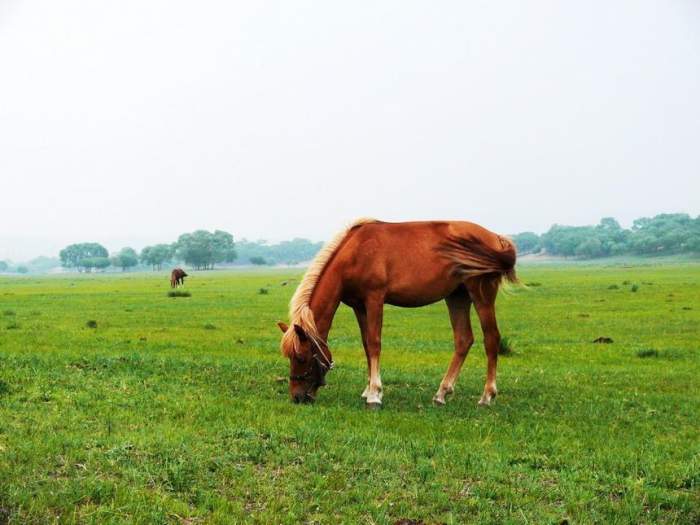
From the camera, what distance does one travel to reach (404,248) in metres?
9.59

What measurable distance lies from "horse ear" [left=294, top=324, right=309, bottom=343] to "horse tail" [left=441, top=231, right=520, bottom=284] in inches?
94.0

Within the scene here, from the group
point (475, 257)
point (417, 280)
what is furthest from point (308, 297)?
point (475, 257)

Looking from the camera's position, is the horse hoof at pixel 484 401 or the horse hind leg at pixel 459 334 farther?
the horse hind leg at pixel 459 334

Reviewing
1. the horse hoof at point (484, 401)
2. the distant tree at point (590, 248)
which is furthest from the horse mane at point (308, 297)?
the distant tree at point (590, 248)

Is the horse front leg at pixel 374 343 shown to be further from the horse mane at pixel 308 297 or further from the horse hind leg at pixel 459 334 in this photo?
the horse hind leg at pixel 459 334

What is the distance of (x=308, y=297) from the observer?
30.6 ft

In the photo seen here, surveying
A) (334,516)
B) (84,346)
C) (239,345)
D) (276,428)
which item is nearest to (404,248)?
(276,428)

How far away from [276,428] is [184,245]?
198m

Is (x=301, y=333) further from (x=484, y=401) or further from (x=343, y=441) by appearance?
(x=484, y=401)

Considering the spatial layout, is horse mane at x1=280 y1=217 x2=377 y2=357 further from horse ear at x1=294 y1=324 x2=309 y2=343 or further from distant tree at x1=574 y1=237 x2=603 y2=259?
distant tree at x1=574 y1=237 x2=603 y2=259

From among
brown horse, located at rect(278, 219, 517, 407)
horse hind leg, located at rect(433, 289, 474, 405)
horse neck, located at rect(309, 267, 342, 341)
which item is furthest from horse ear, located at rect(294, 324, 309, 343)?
horse hind leg, located at rect(433, 289, 474, 405)

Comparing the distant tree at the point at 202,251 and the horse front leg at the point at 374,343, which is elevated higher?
the distant tree at the point at 202,251

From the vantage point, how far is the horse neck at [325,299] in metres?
9.30

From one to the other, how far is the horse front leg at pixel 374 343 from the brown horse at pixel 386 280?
0.04ft
